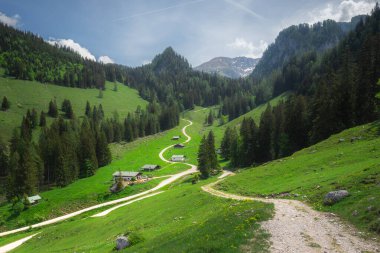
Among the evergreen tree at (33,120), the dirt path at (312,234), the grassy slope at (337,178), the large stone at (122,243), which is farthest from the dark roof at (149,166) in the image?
the dirt path at (312,234)

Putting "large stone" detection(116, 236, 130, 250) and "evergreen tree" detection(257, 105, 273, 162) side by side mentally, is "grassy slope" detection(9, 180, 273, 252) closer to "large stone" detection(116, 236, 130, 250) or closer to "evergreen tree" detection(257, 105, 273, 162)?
"large stone" detection(116, 236, 130, 250)

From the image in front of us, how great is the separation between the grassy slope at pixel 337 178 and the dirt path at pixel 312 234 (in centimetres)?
147

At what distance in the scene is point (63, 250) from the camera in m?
34.6

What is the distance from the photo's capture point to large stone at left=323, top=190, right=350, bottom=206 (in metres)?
22.9

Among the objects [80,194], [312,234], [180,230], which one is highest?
[312,234]

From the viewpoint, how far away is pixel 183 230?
2359 centimetres

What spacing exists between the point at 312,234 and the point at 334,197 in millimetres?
7698

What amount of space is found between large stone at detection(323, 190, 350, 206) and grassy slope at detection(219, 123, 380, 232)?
0.53 metres

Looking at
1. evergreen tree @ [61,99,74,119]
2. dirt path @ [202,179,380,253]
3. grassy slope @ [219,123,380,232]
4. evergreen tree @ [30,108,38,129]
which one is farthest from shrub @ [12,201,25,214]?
evergreen tree @ [61,99,74,119]

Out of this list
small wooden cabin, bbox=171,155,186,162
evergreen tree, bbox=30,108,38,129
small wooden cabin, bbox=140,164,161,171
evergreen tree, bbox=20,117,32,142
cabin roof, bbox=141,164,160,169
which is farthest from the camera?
evergreen tree, bbox=30,108,38,129

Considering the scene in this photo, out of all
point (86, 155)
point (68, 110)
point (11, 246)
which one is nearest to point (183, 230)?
point (11, 246)

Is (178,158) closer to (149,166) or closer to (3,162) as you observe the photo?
(149,166)

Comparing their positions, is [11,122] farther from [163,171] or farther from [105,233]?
[105,233]

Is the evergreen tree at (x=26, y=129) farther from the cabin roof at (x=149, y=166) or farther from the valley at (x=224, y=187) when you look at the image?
the cabin roof at (x=149, y=166)
